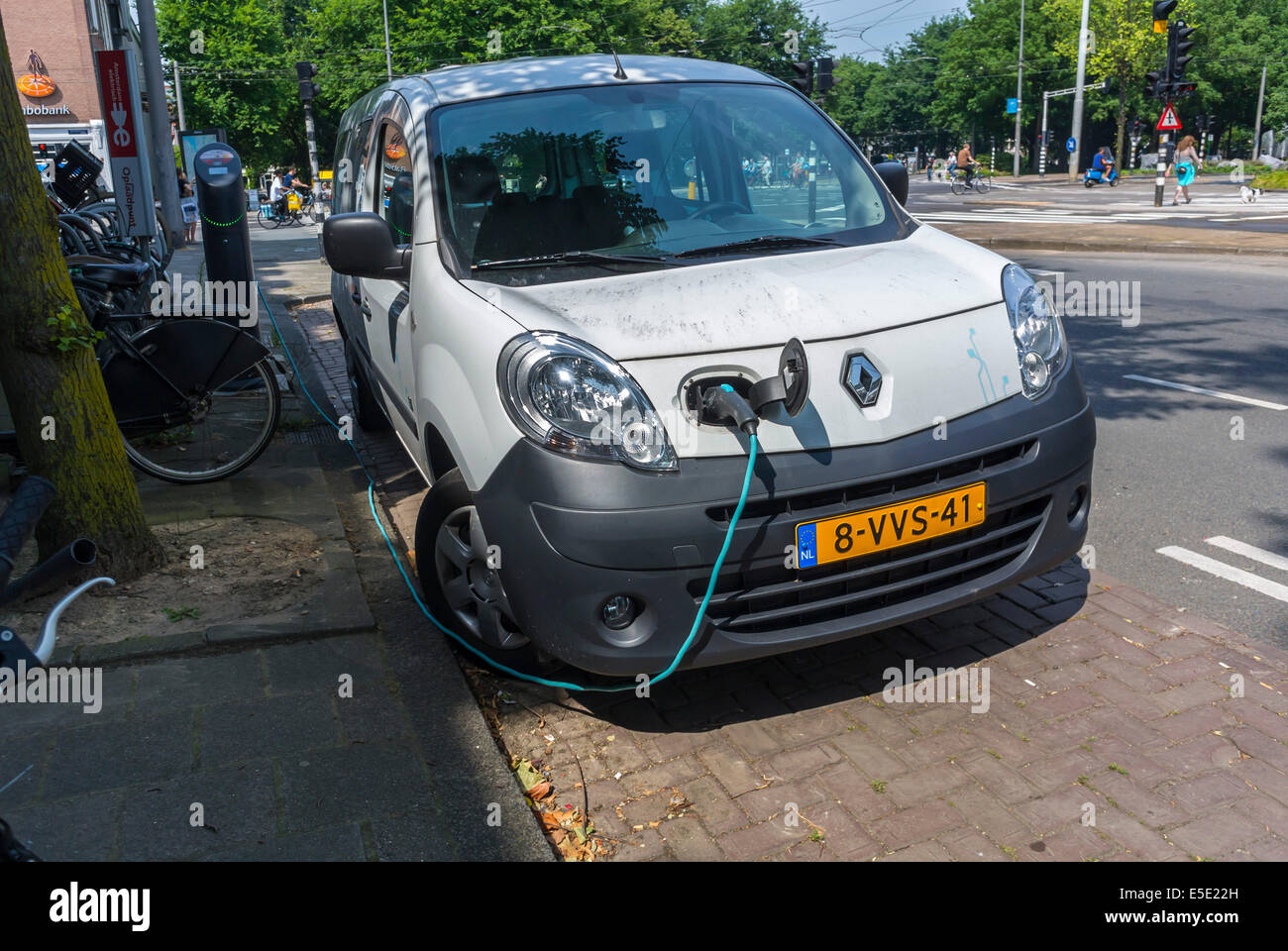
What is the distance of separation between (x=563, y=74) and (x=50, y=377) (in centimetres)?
222

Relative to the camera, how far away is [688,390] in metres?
2.93

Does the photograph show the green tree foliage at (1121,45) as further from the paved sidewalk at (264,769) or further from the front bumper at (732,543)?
the paved sidewalk at (264,769)

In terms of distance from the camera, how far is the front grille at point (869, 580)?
9.66 feet

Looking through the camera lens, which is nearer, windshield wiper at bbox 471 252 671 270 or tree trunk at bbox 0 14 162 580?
windshield wiper at bbox 471 252 671 270

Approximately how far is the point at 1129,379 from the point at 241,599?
20.0 feet

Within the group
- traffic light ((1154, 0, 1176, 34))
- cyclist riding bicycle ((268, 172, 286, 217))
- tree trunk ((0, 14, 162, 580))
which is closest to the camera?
tree trunk ((0, 14, 162, 580))

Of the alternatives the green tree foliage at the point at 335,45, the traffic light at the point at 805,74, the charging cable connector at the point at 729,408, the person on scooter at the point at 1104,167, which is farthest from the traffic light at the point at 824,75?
the person on scooter at the point at 1104,167

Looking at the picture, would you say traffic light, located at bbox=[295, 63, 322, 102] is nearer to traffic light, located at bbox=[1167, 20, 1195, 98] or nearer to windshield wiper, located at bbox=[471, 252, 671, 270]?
traffic light, located at bbox=[1167, 20, 1195, 98]

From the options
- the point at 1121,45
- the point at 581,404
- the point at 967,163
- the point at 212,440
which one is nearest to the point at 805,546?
the point at 581,404

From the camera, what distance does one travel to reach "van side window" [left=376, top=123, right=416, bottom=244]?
164 inches

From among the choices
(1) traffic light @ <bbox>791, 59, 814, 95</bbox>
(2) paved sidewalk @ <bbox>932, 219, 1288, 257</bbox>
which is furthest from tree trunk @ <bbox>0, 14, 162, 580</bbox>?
(1) traffic light @ <bbox>791, 59, 814, 95</bbox>

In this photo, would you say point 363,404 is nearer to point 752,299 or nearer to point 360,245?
point 360,245

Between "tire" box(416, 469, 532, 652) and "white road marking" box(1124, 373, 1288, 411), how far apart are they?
17.7 feet

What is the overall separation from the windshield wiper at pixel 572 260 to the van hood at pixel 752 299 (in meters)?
0.14
